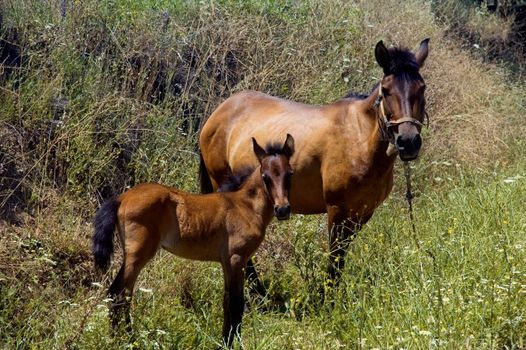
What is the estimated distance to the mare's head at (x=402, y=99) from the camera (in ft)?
18.9

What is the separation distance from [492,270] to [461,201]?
200cm

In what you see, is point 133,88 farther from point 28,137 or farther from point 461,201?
point 461,201

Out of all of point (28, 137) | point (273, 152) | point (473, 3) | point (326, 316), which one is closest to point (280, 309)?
point (326, 316)

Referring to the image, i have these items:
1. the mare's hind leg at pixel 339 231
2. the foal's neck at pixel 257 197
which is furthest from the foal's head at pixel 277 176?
the mare's hind leg at pixel 339 231

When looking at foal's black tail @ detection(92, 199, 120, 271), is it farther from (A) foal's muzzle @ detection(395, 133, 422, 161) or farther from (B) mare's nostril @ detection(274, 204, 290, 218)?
(A) foal's muzzle @ detection(395, 133, 422, 161)

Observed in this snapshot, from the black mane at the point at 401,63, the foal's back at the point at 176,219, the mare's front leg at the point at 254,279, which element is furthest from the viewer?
the mare's front leg at the point at 254,279

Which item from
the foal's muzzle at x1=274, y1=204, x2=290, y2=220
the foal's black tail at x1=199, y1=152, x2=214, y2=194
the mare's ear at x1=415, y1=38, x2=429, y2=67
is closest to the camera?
the foal's muzzle at x1=274, y1=204, x2=290, y2=220

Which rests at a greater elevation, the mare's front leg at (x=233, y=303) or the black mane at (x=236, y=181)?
the black mane at (x=236, y=181)

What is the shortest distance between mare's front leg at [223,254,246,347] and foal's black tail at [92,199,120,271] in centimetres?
80

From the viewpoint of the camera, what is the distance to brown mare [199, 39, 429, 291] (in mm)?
5961

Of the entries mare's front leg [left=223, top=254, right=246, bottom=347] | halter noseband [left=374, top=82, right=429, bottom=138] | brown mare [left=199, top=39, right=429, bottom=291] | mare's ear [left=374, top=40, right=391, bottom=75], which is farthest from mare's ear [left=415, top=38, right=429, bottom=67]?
mare's front leg [left=223, top=254, right=246, bottom=347]

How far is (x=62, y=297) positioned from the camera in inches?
234

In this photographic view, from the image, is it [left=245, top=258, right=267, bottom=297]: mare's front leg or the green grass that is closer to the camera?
the green grass

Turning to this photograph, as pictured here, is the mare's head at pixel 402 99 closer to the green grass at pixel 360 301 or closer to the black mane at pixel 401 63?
the black mane at pixel 401 63
